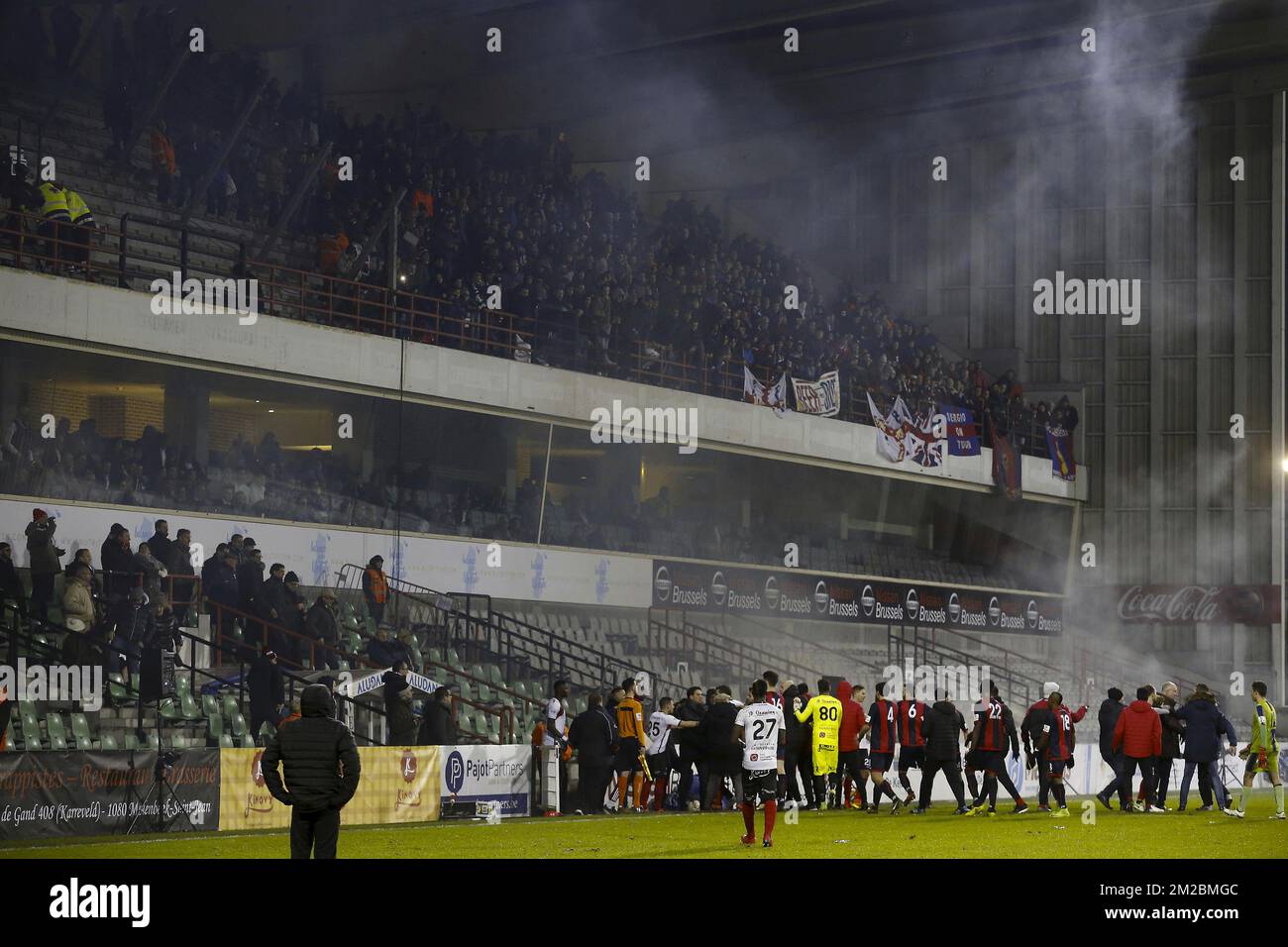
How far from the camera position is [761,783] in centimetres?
1602

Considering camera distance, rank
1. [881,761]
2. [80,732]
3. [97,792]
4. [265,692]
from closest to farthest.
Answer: [97,792], [80,732], [265,692], [881,761]

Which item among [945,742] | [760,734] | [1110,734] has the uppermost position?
[760,734]

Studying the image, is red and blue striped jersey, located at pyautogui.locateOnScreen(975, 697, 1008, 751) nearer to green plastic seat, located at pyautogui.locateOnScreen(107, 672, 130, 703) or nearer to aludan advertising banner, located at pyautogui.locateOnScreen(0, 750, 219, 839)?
aludan advertising banner, located at pyautogui.locateOnScreen(0, 750, 219, 839)

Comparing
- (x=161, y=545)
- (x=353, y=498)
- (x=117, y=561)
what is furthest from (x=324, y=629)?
(x=353, y=498)

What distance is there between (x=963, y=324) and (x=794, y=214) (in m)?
6.19

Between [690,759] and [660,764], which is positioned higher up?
[690,759]

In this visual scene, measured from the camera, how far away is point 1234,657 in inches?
1908

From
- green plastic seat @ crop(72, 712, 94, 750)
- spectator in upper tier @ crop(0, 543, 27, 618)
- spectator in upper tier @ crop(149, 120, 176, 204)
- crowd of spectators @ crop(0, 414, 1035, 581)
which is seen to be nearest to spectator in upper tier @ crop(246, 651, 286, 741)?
green plastic seat @ crop(72, 712, 94, 750)

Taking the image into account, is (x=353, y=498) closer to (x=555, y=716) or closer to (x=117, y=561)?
(x=117, y=561)

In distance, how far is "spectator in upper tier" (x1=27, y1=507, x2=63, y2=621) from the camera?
2192cm

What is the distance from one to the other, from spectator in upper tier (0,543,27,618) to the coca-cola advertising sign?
114 ft

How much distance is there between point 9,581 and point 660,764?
8834 millimetres

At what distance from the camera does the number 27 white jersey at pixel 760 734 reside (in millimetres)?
15688

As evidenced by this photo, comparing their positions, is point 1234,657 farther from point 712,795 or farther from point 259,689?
point 259,689
